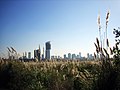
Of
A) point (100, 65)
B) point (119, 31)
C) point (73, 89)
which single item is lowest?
point (73, 89)

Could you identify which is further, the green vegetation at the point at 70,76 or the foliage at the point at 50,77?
the foliage at the point at 50,77

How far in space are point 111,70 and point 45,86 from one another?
11.7ft

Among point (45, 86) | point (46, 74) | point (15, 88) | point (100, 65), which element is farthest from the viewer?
point (15, 88)

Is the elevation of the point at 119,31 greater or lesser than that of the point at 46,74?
greater

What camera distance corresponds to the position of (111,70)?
6734 mm

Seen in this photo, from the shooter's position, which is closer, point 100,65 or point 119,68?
point 119,68

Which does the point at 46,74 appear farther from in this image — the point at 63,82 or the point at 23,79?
the point at 63,82

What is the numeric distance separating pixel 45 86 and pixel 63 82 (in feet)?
4.31

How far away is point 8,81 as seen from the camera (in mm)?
12664

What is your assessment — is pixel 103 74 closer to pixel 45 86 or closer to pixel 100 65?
pixel 100 65

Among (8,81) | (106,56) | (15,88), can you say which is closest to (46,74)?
(15,88)

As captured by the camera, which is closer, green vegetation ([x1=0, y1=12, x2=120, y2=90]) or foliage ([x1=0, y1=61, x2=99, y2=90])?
green vegetation ([x1=0, y1=12, x2=120, y2=90])

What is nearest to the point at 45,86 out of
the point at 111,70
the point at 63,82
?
the point at 63,82

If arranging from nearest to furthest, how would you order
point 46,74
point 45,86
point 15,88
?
point 45,86 < point 46,74 < point 15,88
